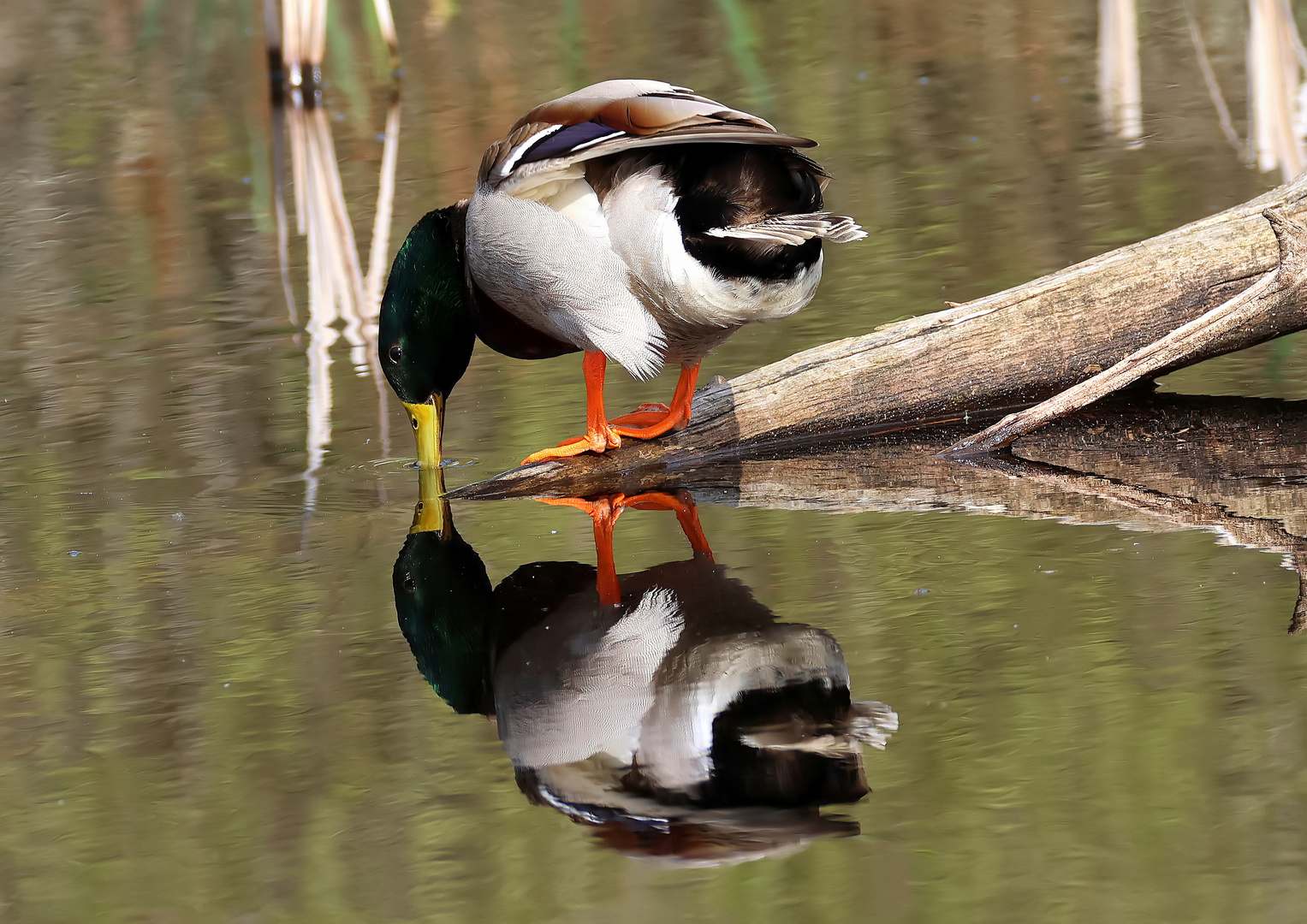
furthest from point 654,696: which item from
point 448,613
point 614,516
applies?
point 614,516

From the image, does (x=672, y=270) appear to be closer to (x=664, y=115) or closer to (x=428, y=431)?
(x=664, y=115)

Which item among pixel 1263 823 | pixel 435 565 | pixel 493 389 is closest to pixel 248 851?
pixel 435 565

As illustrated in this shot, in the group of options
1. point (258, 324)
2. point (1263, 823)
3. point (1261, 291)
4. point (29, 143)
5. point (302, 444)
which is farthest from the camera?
point (29, 143)

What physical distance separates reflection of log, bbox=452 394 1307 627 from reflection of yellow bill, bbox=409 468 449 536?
0.08 meters

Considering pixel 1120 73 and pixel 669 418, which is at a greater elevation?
pixel 1120 73

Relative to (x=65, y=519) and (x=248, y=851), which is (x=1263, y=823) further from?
(x=65, y=519)

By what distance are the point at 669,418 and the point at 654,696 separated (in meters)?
1.63

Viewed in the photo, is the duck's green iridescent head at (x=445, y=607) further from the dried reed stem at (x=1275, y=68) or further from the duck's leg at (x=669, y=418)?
the dried reed stem at (x=1275, y=68)

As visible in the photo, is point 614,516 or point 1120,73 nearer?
point 614,516

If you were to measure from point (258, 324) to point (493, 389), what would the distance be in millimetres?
1559

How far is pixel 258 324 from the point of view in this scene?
6.86 meters

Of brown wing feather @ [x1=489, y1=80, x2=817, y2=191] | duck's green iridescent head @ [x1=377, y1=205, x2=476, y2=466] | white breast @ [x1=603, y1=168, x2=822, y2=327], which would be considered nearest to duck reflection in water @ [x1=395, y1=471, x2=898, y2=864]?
white breast @ [x1=603, y1=168, x2=822, y2=327]

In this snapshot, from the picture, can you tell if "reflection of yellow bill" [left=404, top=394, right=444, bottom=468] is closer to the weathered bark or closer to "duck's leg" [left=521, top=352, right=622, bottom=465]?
"duck's leg" [left=521, top=352, right=622, bottom=465]

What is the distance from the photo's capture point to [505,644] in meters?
3.64
